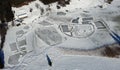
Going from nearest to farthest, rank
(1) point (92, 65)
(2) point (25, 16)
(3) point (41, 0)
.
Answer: (1) point (92, 65) < (2) point (25, 16) < (3) point (41, 0)

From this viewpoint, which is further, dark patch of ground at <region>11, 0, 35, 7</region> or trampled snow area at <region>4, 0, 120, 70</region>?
dark patch of ground at <region>11, 0, 35, 7</region>

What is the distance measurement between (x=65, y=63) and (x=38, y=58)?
5.09 ft

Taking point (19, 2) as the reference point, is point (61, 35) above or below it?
below

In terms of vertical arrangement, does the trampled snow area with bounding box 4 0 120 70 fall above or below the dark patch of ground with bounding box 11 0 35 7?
below

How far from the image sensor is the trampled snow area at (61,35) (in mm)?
11906

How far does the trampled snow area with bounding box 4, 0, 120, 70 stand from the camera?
11.9m

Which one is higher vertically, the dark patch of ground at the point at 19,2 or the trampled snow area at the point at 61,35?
the dark patch of ground at the point at 19,2

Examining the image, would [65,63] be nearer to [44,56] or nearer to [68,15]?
[44,56]

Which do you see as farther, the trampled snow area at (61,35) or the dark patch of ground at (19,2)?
the dark patch of ground at (19,2)

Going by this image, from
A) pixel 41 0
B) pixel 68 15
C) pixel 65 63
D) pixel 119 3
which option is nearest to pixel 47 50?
pixel 65 63

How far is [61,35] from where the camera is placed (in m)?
13.6

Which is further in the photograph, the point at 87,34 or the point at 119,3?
the point at 119,3

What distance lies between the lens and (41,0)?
16.0 meters

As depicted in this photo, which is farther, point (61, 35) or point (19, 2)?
point (19, 2)
